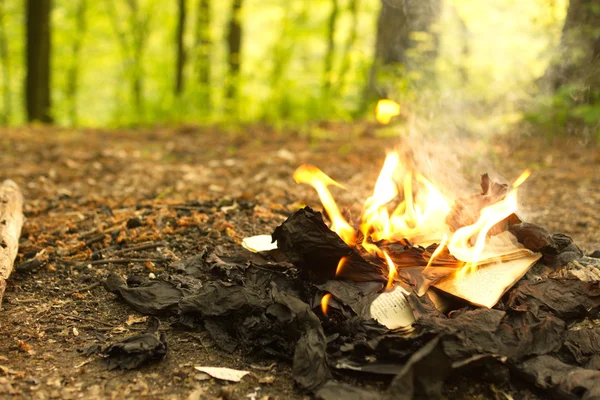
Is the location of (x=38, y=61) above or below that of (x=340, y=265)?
above

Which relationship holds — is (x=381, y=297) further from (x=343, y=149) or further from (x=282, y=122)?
(x=282, y=122)

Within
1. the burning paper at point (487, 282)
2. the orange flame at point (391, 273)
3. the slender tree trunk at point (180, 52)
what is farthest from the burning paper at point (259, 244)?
the slender tree trunk at point (180, 52)

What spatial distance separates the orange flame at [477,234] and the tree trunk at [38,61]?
35.3 ft

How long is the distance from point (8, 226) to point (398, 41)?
776 centimetres

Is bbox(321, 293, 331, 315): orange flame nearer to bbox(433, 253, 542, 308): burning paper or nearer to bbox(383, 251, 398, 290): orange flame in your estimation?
bbox(383, 251, 398, 290): orange flame

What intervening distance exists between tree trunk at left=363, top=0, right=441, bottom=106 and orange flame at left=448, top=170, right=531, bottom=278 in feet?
18.3

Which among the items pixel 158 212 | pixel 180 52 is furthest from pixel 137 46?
pixel 158 212

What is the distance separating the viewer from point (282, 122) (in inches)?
360

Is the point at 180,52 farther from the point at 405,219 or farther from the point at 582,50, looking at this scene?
the point at 405,219

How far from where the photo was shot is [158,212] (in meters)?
4.00

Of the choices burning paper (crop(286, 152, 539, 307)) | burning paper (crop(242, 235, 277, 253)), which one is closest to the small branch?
burning paper (crop(242, 235, 277, 253))

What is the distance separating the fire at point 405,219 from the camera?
9.24 ft

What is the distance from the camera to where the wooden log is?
2.85 metres

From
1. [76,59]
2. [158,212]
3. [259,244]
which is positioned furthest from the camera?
[76,59]
